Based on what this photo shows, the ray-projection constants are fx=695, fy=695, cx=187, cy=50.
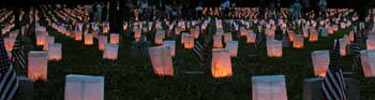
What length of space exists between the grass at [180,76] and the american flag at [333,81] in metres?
1.72

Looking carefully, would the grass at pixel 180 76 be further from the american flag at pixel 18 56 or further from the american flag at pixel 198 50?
the american flag at pixel 18 56

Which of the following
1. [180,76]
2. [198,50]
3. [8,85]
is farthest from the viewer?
[198,50]

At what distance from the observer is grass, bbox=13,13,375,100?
27.8ft

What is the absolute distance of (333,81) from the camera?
639 centimetres

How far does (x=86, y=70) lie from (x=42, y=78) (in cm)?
167

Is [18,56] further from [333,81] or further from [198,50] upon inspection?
[333,81]

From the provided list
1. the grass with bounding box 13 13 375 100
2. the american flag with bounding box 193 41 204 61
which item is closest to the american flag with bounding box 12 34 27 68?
the grass with bounding box 13 13 375 100

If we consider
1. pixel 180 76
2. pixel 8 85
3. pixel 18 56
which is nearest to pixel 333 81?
pixel 8 85

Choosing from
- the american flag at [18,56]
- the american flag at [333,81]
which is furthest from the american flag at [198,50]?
the american flag at [333,81]

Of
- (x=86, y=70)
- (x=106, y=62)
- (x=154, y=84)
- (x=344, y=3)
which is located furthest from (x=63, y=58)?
(x=344, y=3)

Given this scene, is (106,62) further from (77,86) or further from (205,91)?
(77,86)

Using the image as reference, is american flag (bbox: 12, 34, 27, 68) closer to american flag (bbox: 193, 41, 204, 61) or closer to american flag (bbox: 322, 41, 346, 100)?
american flag (bbox: 193, 41, 204, 61)

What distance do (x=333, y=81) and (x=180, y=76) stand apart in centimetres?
423

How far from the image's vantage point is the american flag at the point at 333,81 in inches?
251
